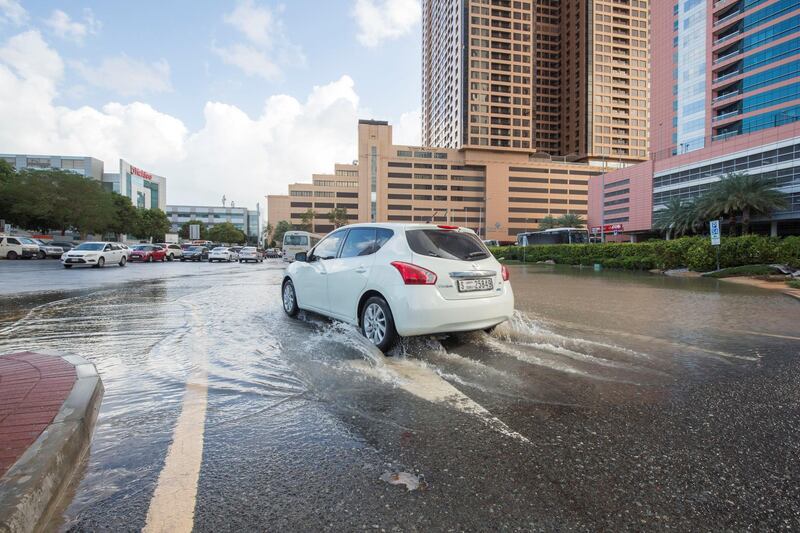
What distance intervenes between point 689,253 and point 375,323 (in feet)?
75.5

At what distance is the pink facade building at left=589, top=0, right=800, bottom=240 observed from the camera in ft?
161

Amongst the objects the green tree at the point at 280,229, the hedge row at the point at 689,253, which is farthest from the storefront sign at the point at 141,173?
the hedge row at the point at 689,253

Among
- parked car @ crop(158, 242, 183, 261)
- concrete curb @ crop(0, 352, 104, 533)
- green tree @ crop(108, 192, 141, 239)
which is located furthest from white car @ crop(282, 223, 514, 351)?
green tree @ crop(108, 192, 141, 239)

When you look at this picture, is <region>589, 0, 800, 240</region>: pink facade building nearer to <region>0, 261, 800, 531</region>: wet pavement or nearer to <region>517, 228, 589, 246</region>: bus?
<region>517, 228, 589, 246</region>: bus

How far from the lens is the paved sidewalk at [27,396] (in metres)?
2.49

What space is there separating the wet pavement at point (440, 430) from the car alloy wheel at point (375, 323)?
0.20 m

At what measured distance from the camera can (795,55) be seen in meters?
48.8

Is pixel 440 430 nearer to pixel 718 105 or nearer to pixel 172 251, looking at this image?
pixel 172 251

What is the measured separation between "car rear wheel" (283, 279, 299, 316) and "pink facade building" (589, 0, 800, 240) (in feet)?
176

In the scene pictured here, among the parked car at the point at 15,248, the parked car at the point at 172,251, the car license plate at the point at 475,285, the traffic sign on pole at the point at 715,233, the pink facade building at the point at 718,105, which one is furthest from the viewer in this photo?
the pink facade building at the point at 718,105

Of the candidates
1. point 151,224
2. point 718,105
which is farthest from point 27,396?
point 151,224

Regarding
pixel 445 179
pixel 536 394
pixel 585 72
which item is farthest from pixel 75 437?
pixel 585 72

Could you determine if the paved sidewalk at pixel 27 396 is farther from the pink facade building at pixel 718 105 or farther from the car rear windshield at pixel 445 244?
the pink facade building at pixel 718 105

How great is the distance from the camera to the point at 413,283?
489cm
